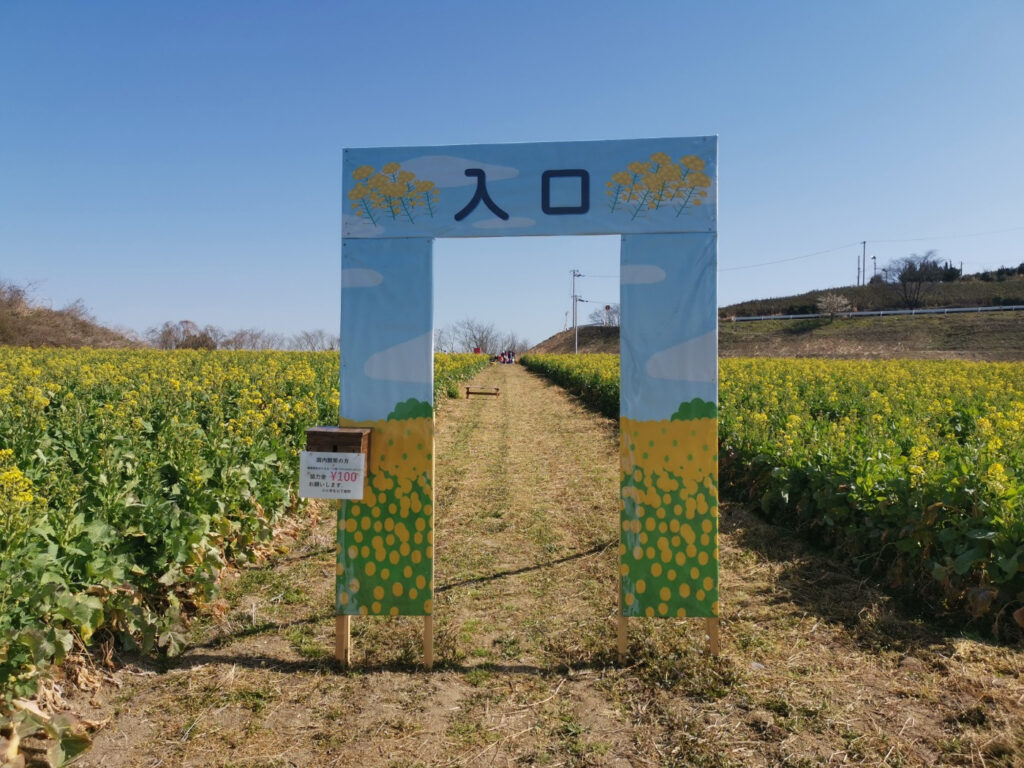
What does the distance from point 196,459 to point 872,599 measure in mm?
5558

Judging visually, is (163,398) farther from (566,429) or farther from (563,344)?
(563,344)

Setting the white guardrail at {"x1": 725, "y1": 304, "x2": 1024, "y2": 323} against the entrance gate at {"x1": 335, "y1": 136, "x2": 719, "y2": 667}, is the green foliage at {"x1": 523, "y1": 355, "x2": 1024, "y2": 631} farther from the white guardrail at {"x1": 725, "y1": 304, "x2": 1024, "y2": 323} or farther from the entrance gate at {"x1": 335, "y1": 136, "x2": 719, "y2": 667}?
Result: the white guardrail at {"x1": 725, "y1": 304, "x2": 1024, "y2": 323}

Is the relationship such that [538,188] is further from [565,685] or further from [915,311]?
[915,311]

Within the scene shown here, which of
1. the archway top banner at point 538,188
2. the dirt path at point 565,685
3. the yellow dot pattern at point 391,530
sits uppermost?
the archway top banner at point 538,188

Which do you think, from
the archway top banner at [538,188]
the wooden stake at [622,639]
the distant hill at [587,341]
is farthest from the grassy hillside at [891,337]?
the wooden stake at [622,639]

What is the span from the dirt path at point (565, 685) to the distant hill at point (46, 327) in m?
45.6

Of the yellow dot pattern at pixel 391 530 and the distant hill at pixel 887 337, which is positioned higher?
the distant hill at pixel 887 337

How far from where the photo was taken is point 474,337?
108 meters

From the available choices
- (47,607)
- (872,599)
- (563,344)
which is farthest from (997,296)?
(47,607)

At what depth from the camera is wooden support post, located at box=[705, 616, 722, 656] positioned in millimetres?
4090

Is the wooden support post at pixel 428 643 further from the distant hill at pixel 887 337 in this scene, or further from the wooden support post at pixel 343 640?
the distant hill at pixel 887 337

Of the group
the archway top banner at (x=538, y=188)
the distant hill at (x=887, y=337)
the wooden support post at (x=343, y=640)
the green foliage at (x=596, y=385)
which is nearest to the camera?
the archway top banner at (x=538, y=188)

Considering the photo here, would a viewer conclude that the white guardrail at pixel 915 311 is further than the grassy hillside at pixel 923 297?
No

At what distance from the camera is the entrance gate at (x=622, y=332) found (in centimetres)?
400
